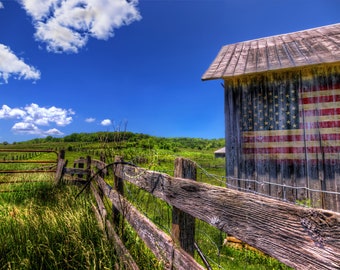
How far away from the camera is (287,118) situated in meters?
5.64

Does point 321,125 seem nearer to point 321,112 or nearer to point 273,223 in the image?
point 321,112

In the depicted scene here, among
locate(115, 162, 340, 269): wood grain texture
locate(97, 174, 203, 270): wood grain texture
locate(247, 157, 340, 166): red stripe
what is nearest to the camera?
locate(115, 162, 340, 269): wood grain texture

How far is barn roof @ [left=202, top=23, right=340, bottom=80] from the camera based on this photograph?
17.9ft

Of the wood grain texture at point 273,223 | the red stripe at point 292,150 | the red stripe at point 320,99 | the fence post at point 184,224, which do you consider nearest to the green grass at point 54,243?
the fence post at point 184,224

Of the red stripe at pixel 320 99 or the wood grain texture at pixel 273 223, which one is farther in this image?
the red stripe at pixel 320 99

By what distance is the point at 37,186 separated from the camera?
693cm

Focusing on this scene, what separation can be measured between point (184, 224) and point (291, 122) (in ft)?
14.6

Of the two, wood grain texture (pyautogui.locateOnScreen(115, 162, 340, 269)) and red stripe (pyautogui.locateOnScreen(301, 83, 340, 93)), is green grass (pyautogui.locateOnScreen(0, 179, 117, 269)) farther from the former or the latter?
red stripe (pyautogui.locateOnScreen(301, 83, 340, 93))

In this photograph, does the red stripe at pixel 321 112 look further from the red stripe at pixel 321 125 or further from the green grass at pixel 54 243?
the green grass at pixel 54 243


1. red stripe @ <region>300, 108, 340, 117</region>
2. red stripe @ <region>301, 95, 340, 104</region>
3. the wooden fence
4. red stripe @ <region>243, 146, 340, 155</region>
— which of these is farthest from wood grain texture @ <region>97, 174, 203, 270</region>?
red stripe @ <region>301, 95, 340, 104</region>

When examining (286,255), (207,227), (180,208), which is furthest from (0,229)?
(207,227)

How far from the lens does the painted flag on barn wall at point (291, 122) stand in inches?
207

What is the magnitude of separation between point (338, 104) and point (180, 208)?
4.81m

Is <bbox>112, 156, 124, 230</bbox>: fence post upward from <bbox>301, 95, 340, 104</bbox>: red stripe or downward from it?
downward
